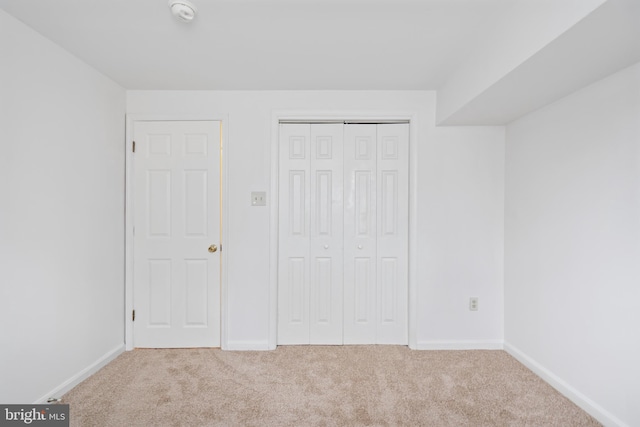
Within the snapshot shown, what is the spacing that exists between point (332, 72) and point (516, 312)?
8.10 feet

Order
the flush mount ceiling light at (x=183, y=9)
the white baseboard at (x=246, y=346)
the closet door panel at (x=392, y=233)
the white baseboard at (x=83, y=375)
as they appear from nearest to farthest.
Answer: the flush mount ceiling light at (x=183, y=9), the white baseboard at (x=83, y=375), the white baseboard at (x=246, y=346), the closet door panel at (x=392, y=233)

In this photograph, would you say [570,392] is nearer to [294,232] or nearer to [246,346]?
[294,232]

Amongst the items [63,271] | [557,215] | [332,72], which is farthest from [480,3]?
[63,271]

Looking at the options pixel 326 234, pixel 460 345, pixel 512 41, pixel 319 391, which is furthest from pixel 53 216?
pixel 460 345

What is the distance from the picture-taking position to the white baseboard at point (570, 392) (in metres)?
1.72

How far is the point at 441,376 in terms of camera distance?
2240 millimetres

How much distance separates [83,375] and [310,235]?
1971 mm

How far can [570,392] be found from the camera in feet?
6.45

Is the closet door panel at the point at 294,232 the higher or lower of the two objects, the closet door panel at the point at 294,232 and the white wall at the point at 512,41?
the lower

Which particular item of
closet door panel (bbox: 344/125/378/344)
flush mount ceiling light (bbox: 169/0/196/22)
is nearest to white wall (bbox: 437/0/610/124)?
closet door panel (bbox: 344/125/378/344)

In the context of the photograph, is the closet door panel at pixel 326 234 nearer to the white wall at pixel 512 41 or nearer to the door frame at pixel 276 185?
the door frame at pixel 276 185

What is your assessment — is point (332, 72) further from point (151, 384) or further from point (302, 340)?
point (151, 384)

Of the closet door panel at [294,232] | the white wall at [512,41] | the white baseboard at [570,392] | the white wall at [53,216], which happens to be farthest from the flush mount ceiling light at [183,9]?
the white baseboard at [570,392]

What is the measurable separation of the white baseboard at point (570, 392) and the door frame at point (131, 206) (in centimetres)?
247
